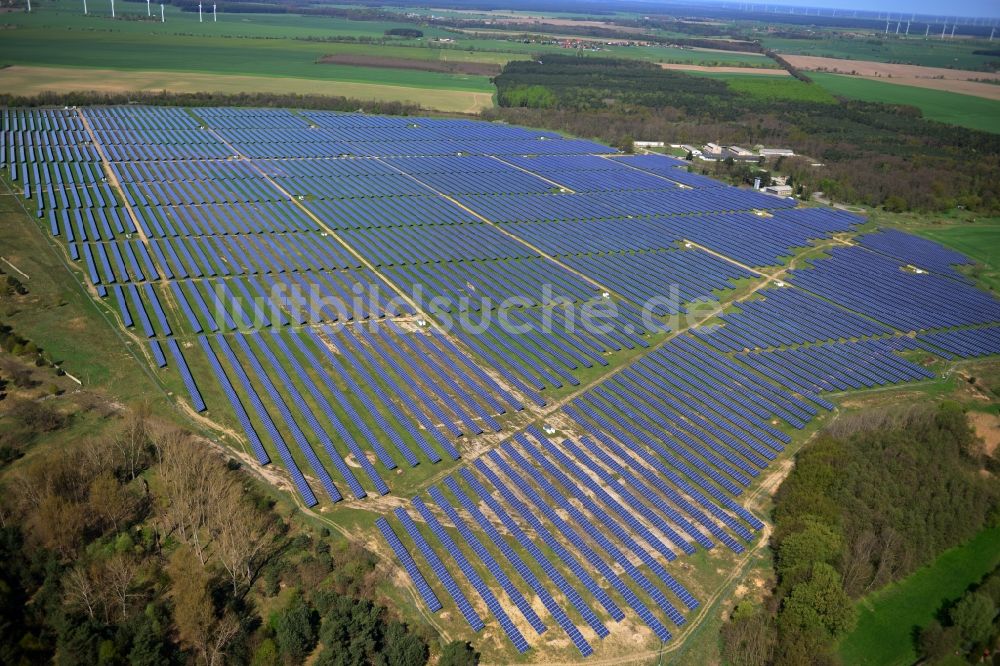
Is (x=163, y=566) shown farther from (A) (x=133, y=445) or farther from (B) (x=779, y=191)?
(B) (x=779, y=191)

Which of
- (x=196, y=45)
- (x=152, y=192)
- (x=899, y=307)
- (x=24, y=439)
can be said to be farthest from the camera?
(x=196, y=45)

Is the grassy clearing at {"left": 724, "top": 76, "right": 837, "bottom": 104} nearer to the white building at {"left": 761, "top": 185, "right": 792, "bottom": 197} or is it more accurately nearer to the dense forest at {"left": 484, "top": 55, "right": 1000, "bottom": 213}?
the dense forest at {"left": 484, "top": 55, "right": 1000, "bottom": 213}

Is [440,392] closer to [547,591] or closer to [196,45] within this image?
[547,591]

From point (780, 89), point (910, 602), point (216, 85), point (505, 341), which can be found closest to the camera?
point (910, 602)

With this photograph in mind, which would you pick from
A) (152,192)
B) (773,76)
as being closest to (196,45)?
(152,192)

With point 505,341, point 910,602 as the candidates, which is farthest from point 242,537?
point 910,602
